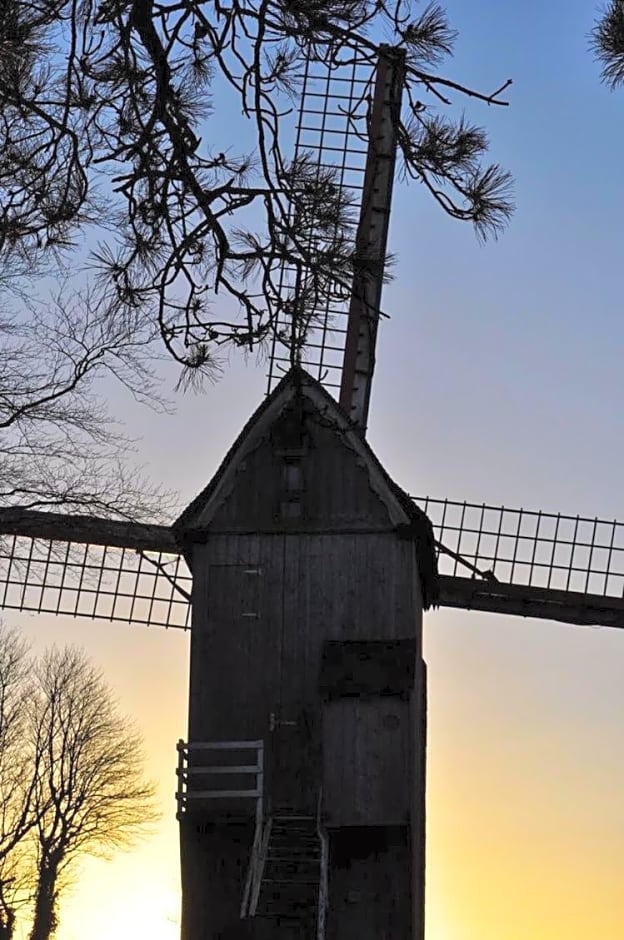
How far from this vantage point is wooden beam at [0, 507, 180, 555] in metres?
19.1

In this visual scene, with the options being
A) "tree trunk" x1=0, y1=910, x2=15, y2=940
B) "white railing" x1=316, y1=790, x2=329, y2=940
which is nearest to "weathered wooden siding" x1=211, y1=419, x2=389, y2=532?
"white railing" x1=316, y1=790, x2=329, y2=940

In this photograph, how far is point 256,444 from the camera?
19.9m

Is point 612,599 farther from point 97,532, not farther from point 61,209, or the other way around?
point 61,209

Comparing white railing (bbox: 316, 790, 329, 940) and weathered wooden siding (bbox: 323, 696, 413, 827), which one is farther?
weathered wooden siding (bbox: 323, 696, 413, 827)

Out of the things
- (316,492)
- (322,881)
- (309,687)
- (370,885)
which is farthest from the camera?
(316,492)

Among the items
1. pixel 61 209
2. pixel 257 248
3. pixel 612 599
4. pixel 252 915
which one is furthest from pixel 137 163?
pixel 612 599

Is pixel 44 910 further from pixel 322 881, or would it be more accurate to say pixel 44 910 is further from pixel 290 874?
pixel 322 881

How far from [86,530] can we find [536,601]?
6.33 m

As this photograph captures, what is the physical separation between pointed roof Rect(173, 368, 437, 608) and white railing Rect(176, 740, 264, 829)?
2456 millimetres

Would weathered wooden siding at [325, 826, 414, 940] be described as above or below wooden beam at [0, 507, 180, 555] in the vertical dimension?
below

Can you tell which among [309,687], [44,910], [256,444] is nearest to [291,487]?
[256,444]

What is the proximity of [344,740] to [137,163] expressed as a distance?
33.9ft

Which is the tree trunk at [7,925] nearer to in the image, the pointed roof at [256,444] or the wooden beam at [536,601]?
the wooden beam at [536,601]

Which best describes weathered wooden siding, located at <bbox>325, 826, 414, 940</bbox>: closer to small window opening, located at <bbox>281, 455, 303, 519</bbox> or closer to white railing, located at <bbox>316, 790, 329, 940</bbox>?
white railing, located at <bbox>316, 790, 329, 940</bbox>
